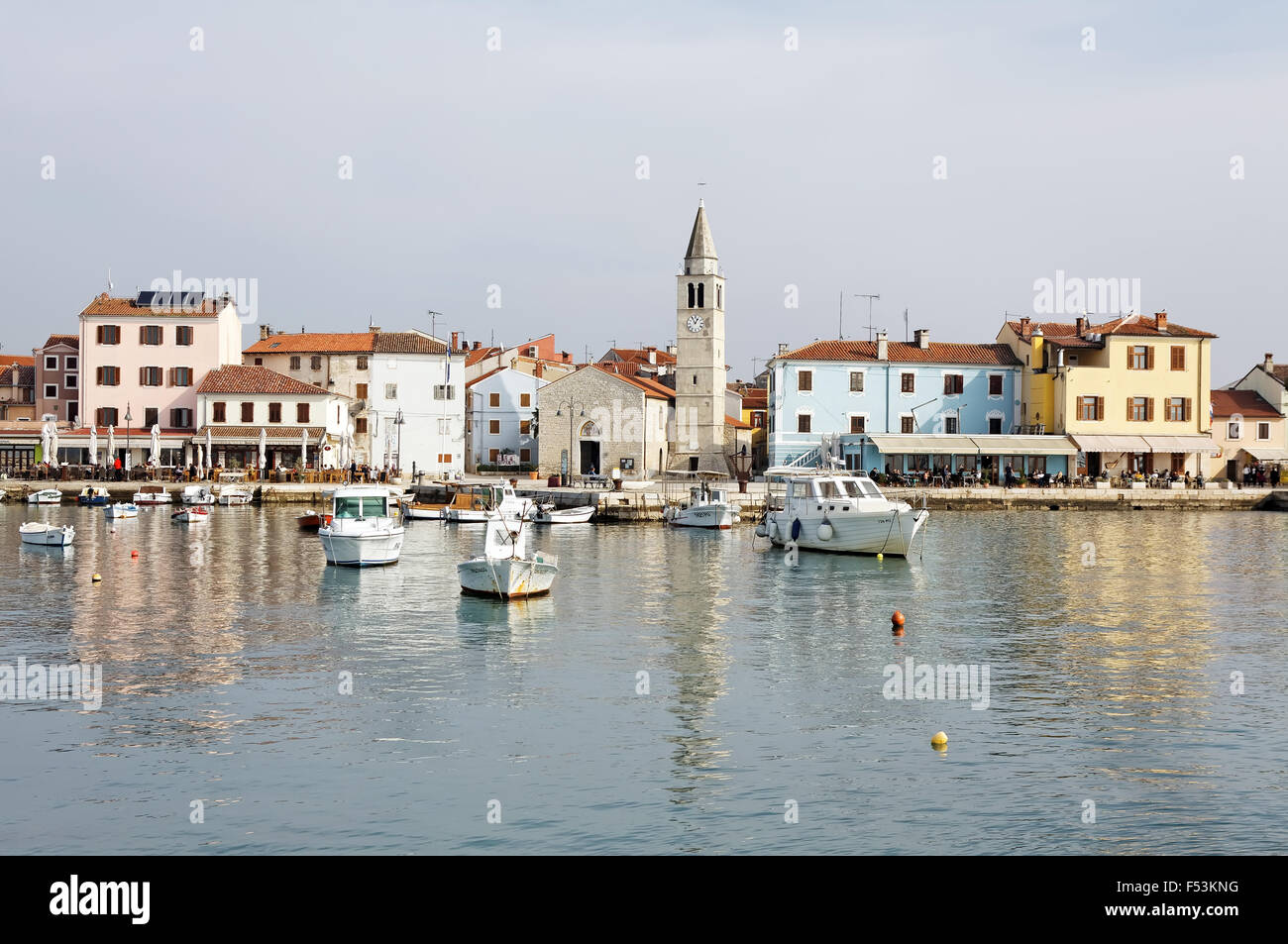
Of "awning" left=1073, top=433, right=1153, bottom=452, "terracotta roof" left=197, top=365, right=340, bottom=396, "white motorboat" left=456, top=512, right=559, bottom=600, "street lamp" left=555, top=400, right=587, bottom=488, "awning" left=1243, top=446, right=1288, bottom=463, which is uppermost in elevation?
"terracotta roof" left=197, top=365, right=340, bottom=396

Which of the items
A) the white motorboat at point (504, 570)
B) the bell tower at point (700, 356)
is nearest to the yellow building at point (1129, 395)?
the bell tower at point (700, 356)

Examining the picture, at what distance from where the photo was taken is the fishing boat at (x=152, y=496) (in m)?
66.2

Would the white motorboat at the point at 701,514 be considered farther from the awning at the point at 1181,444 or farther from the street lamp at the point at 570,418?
the awning at the point at 1181,444

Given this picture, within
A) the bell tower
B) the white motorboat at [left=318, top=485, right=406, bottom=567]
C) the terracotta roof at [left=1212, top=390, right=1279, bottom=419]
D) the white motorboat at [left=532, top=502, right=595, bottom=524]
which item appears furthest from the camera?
the bell tower

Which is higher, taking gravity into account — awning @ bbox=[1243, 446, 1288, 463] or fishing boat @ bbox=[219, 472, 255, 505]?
awning @ bbox=[1243, 446, 1288, 463]

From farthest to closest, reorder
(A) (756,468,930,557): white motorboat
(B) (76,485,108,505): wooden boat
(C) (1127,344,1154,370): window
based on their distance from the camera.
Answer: (C) (1127,344,1154,370): window
(B) (76,485,108,505): wooden boat
(A) (756,468,930,557): white motorboat

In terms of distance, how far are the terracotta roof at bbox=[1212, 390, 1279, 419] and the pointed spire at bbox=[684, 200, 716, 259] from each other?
34.3 metres

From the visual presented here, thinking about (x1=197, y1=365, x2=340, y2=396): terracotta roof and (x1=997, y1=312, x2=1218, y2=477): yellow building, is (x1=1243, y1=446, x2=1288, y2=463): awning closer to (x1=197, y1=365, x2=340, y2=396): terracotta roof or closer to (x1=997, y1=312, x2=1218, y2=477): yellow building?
(x1=997, y1=312, x2=1218, y2=477): yellow building

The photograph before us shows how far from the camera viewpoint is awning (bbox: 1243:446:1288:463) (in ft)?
256

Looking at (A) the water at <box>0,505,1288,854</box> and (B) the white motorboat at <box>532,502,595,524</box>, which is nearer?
(A) the water at <box>0,505,1288,854</box>

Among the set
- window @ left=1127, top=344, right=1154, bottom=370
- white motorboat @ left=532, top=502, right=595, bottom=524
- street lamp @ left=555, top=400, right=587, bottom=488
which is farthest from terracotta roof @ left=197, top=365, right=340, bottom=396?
window @ left=1127, top=344, right=1154, bottom=370

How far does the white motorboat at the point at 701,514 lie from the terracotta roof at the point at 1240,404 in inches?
1467

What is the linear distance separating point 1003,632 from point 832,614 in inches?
178
